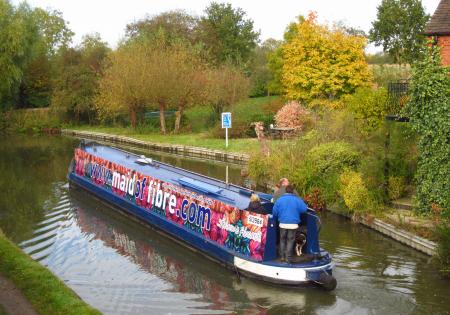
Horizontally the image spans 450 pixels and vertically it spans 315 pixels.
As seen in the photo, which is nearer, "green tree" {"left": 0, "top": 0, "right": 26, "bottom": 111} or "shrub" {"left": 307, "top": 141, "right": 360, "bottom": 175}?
"shrub" {"left": 307, "top": 141, "right": 360, "bottom": 175}

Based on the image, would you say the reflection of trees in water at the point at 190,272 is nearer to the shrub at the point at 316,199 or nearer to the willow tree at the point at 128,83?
the shrub at the point at 316,199

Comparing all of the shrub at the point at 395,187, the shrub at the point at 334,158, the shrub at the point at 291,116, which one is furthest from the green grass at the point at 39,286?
the shrub at the point at 291,116

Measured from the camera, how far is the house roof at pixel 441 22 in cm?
1614

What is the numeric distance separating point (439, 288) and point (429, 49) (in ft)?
20.1

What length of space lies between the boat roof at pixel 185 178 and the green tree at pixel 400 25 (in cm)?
3513

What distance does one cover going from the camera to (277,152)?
61.5ft

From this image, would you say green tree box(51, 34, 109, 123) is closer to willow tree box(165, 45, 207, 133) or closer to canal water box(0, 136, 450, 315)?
willow tree box(165, 45, 207, 133)

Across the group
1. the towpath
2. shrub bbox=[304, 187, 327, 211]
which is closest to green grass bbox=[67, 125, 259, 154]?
shrub bbox=[304, 187, 327, 211]

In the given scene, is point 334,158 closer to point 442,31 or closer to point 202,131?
point 442,31

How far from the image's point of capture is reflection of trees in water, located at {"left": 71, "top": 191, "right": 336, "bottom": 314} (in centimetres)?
981

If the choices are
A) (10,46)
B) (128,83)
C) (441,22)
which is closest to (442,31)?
(441,22)

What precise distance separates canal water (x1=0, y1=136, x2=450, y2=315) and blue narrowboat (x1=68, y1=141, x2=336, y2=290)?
32 centimetres

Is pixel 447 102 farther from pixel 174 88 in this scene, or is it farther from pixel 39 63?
pixel 39 63

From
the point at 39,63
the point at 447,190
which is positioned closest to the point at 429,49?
the point at 447,190
